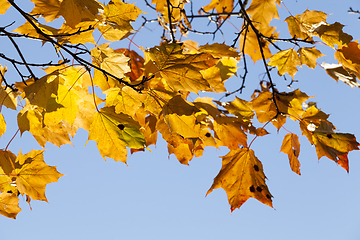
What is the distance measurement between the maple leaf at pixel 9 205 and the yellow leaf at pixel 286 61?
1.60 metres

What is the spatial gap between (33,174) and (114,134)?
0.57 meters

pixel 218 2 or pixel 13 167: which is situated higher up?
pixel 218 2

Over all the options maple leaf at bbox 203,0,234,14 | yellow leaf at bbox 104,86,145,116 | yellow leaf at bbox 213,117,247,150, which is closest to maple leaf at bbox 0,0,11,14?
yellow leaf at bbox 104,86,145,116

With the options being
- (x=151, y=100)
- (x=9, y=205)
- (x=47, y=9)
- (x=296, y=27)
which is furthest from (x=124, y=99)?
(x=296, y=27)

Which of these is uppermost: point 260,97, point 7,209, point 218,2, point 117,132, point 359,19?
point 359,19

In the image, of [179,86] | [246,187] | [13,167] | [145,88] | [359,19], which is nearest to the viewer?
[179,86]

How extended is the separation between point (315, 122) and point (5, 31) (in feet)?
4.73

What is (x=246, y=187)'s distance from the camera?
1378mm

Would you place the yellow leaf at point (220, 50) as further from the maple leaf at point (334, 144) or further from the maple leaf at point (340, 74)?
the maple leaf at point (340, 74)

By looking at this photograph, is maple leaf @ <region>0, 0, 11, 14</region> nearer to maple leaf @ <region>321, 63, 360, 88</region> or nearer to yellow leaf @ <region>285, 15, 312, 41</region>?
yellow leaf @ <region>285, 15, 312, 41</region>

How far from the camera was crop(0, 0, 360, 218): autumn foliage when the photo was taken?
3.28ft

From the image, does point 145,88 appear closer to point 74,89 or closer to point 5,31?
point 74,89

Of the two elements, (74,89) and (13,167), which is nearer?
(74,89)

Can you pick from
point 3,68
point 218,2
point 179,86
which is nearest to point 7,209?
point 3,68
